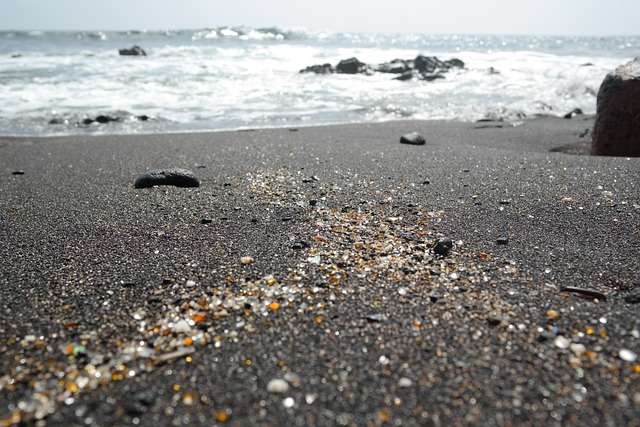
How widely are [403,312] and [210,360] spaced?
708 mm

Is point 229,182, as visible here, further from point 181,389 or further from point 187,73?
point 187,73

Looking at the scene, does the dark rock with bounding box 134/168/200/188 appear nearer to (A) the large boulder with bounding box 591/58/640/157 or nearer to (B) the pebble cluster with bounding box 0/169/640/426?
(B) the pebble cluster with bounding box 0/169/640/426

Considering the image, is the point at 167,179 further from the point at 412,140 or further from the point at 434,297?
the point at 412,140

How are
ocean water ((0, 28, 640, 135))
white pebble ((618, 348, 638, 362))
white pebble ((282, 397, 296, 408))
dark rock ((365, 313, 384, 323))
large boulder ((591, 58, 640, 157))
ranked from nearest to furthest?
white pebble ((282, 397, 296, 408))
white pebble ((618, 348, 638, 362))
dark rock ((365, 313, 384, 323))
large boulder ((591, 58, 640, 157))
ocean water ((0, 28, 640, 135))

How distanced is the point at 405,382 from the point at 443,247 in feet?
3.11

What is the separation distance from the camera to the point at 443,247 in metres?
2.19

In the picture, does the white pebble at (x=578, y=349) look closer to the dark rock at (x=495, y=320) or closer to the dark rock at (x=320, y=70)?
the dark rock at (x=495, y=320)

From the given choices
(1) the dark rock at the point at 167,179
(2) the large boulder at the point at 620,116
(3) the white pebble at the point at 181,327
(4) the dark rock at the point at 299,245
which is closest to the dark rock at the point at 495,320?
(4) the dark rock at the point at 299,245

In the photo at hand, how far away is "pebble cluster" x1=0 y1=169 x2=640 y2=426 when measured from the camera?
1.39 metres

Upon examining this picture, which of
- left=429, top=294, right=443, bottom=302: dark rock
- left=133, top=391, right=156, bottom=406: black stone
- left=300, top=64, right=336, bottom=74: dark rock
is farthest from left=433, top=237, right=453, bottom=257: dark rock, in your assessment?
left=300, top=64, right=336, bottom=74: dark rock

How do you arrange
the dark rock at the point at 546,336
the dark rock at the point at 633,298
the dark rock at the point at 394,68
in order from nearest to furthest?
the dark rock at the point at 546,336 → the dark rock at the point at 633,298 → the dark rock at the point at 394,68

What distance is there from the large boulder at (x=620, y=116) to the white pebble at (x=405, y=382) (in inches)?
150

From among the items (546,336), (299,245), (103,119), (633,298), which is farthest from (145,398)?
(103,119)

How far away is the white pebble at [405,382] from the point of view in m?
1.36
